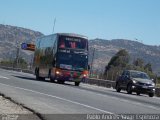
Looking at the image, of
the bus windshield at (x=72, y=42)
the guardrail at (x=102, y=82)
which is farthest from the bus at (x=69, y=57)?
the guardrail at (x=102, y=82)

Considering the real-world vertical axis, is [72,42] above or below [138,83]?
above

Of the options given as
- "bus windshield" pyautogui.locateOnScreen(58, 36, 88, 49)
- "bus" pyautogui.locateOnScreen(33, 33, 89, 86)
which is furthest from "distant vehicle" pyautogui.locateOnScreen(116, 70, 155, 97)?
"bus windshield" pyautogui.locateOnScreen(58, 36, 88, 49)

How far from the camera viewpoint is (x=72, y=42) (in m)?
41.4

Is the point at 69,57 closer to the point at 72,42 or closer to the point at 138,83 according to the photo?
the point at 72,42

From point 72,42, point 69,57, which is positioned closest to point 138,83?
point 69,57

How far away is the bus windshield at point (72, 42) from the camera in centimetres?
4122

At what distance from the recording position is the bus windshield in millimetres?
41219

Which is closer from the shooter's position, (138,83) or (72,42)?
(138,83)

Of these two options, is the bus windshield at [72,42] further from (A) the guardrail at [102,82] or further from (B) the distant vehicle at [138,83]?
(A) the guardrail at [102,82]

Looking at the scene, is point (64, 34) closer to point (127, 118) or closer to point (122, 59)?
point (127, 118)

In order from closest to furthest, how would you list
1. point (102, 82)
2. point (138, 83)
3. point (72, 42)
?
point (138, 83) < point (72, 42) < point (102, 82)

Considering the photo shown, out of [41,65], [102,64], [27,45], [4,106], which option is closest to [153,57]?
[102,64]

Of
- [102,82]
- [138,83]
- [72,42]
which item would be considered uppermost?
[72,42]

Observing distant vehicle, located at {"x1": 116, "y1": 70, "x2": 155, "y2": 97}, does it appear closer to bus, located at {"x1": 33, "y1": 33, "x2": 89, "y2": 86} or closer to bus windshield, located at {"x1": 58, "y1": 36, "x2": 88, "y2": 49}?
bus, located at {"x1": 33, "y1": 33, "x2": 89, "y2": 86}
